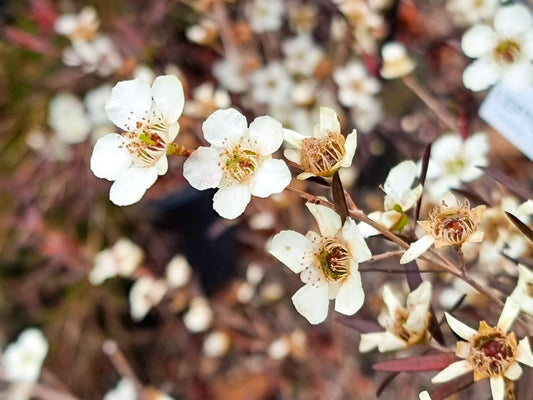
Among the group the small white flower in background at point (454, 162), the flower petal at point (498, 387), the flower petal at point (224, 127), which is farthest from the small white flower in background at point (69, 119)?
the flower petal at point (498, 387)

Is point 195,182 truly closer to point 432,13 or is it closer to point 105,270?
point 105,270

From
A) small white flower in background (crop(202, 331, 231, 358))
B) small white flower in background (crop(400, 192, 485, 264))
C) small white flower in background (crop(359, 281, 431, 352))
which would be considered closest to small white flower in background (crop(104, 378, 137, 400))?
small white flower in background (crop(202, 331, 231, 358))

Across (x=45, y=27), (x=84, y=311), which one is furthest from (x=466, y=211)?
(x=84, y=311)

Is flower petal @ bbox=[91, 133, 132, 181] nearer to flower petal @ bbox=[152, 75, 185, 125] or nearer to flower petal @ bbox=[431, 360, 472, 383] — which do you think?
flower petal @ bbox=[152, 75, 185, 125]

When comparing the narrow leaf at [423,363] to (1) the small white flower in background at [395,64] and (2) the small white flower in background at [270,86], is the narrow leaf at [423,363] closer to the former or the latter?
(1) the small white flower in background at [395,64]

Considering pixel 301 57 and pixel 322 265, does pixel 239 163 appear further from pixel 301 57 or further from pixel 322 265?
pixel 301 57

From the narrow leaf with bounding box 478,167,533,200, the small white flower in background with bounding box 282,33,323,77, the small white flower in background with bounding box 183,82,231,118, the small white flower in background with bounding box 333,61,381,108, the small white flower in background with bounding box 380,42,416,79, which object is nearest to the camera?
the narrow leaf with bounding box 478,167,533,200
